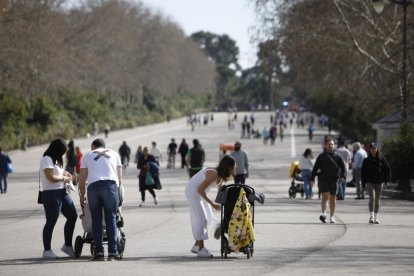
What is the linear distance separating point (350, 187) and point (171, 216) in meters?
15.5

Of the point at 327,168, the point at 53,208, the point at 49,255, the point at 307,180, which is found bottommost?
the point at 49,255

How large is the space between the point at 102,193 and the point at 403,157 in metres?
19.5


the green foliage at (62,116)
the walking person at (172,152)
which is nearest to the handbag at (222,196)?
the walking person at (172,152)

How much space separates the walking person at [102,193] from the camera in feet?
47.1

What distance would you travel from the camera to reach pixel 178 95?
635 ft

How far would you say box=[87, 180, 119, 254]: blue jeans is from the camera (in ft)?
47.0

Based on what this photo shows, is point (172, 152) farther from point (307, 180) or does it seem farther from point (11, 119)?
point (307, 180)

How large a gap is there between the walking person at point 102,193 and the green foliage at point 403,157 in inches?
753

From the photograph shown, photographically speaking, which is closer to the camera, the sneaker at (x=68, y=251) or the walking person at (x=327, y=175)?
the sneaker at (x=68, y=251)

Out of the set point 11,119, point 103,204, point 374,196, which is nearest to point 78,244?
point 103,204

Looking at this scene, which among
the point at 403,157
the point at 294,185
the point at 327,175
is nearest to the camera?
the point at 327,175

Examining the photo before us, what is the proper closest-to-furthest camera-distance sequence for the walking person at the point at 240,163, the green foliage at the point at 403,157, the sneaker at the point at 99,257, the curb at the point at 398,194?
the sneaker at the point at 99,257
the walking person at the point at 240,163
the curb at the point at 398,194
the green foliage at the point at 403,157

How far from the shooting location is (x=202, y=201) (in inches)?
603

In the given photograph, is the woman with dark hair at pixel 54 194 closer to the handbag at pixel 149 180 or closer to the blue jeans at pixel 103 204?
the blue jeans at pixel 103 204
